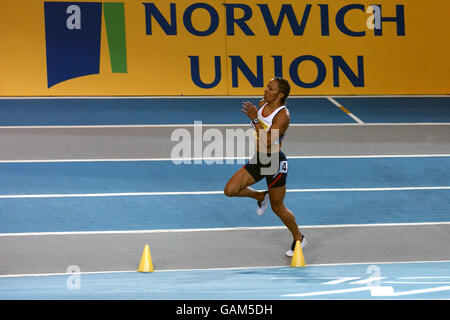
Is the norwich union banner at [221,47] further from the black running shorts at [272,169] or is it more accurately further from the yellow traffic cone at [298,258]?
the yellow traffic cone at [298,258]

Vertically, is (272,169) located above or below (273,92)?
below

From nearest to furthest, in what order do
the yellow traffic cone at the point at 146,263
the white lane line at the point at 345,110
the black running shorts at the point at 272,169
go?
1. the yellow traffic cone at the point at 146,263
2. the black running shorts at the point at 272,169
3. the white lane line at the point at 345,110

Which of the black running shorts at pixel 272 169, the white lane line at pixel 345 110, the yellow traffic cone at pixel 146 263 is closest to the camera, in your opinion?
the yellow traffic cone at pixel 146 263

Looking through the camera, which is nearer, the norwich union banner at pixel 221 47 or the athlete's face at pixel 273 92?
the athlete's face at pixel 273 92

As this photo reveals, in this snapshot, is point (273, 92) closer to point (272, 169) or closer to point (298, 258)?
point (272, 169)

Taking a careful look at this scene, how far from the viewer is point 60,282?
5395 mm

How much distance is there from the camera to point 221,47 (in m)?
12.6

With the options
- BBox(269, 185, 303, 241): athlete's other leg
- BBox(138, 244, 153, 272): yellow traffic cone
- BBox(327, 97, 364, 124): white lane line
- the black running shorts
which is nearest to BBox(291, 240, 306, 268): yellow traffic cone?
BBox(269, 185, 303, 241): athlete's other leg

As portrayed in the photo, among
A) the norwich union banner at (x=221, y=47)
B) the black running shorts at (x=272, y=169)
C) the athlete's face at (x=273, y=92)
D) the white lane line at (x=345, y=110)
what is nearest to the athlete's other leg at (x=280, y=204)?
the black running shorts at (x=272, y=169)

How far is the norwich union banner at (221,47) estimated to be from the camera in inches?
480

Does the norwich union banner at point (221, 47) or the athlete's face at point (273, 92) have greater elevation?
the norwich union banner at point (221, 47)

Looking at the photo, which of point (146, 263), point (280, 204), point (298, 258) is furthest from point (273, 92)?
point (146, 263)
